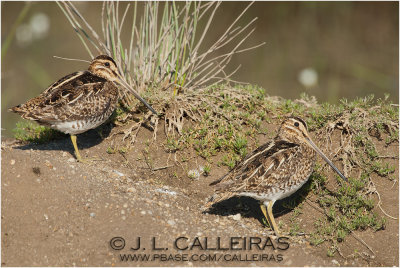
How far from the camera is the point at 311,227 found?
590 centimetres

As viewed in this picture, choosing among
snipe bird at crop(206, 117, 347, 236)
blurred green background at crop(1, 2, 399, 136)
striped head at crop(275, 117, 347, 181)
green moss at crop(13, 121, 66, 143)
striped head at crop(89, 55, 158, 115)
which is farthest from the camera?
blurred green background at crop(1, 2, 399, 136)

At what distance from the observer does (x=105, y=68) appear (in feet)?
22.2

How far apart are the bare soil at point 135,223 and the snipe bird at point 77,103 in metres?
0.46

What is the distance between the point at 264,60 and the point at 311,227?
661cm

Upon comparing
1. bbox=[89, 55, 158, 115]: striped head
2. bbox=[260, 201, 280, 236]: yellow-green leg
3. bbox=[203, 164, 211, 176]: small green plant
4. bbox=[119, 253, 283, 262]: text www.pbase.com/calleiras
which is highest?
bbox=[89, 55, 158, 115]: striped head

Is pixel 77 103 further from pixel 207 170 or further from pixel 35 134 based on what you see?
pixel 207 170

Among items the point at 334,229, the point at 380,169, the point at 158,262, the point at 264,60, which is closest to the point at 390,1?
the point at 264,60

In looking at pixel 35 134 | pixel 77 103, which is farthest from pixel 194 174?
pixel 35 134

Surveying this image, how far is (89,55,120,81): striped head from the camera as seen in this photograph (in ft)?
22.2

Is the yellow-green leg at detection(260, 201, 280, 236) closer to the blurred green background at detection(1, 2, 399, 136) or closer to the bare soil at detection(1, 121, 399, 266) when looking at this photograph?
the bare soil at detection(1, 121, 399, 266)

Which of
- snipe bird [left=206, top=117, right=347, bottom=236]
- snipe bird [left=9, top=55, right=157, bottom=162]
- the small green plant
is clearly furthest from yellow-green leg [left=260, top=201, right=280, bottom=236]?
snipe bird [left=9, top=55, right=157, bottom=162]

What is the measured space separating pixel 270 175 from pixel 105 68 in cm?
251

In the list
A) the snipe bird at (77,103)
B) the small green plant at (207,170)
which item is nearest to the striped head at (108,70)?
the snipe bird at (77,103)

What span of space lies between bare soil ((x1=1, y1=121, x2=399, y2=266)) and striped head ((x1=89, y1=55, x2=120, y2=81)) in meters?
1.14
